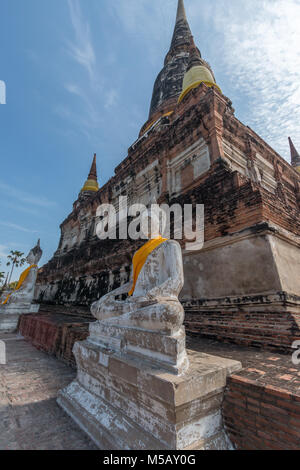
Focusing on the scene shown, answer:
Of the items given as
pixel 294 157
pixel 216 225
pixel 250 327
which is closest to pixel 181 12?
pixel 294 157

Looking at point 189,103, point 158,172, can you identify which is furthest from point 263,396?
point 189,103

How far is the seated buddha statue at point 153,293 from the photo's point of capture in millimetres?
1969

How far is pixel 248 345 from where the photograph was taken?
10.5 feet

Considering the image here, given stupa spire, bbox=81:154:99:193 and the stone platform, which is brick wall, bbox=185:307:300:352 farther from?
stupa spire, bbox=81:154:99:193

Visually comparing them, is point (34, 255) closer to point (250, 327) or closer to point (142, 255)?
point (142, 255)

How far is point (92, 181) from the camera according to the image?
69.8ft

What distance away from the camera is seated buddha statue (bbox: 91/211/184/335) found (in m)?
1.97

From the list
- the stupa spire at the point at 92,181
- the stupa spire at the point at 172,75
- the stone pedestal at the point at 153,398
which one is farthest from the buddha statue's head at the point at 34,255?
the stupa spire at the point at 172,75

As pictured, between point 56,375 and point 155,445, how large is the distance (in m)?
2.70

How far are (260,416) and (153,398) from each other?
81 centimetres

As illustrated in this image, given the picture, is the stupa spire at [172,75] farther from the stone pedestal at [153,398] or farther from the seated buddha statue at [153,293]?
the stone pedestal at [153,398]

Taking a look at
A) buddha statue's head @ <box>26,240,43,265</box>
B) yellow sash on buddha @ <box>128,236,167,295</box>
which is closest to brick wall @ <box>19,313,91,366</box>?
yellow sash on buddha @ <box>128,236,167,295</box>

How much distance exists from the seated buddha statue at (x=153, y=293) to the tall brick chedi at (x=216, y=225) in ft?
6.00
